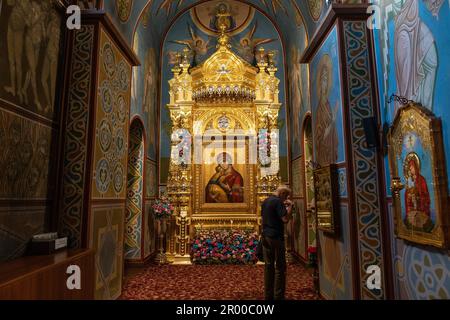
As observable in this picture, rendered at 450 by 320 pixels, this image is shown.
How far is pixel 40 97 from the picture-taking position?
346 centimetres

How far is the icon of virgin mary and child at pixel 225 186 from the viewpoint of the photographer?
8297 millimetres

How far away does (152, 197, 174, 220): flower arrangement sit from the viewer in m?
7.28

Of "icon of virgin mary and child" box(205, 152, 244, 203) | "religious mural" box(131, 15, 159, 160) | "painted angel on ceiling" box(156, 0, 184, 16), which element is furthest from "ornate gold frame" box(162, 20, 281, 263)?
"painted angel on ceiling" box(156, 0, 184, 16)

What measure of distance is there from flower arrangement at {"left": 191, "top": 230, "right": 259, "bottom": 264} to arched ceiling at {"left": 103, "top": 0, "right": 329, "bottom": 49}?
4872mm

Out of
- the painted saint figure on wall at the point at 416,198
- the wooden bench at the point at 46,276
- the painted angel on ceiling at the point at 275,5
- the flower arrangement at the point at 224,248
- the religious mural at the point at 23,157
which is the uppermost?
the painted angel on ceiling at the point at 275,5

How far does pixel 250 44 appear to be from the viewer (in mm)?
9312

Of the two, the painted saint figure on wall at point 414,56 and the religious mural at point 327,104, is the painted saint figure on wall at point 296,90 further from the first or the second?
the painted saint figure on wall at point 414,56

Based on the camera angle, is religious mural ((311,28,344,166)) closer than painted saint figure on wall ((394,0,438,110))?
No

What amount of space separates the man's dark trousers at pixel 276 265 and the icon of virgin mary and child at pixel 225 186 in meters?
4.18

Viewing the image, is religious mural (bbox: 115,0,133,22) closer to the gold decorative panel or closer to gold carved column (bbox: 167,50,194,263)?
the gold decorative panel

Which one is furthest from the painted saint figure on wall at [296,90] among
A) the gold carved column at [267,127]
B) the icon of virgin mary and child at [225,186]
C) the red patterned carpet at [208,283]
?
the red patterned carpet at [208,283]

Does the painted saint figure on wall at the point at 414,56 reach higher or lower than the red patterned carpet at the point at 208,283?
higher

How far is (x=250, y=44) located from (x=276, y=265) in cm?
728

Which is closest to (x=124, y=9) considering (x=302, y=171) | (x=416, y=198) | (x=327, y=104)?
(x=327, y=104)
